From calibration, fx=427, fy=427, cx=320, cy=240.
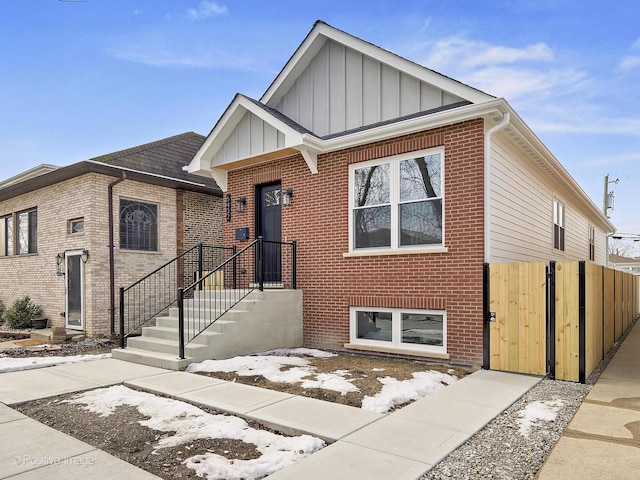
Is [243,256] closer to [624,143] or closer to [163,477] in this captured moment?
[163,477]

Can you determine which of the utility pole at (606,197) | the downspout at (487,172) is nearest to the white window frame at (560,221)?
the downspout at (487,172)

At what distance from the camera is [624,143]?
85.9 ft

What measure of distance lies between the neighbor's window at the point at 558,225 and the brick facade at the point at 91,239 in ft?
31.9

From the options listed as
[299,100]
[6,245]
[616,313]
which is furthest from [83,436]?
[6,245]

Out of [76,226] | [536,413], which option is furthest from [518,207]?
[76,226]

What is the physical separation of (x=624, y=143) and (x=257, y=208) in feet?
86.5

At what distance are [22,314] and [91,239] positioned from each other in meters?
3.77

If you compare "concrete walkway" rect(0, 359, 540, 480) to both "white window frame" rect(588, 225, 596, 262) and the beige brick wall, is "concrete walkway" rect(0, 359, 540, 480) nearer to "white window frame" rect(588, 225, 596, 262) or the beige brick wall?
the beige brick wall

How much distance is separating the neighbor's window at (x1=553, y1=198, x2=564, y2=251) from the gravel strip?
7.50 metres

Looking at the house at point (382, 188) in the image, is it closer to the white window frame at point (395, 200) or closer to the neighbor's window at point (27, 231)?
the white window frame at point (395, 200)

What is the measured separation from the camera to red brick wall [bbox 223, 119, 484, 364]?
682 centimetres

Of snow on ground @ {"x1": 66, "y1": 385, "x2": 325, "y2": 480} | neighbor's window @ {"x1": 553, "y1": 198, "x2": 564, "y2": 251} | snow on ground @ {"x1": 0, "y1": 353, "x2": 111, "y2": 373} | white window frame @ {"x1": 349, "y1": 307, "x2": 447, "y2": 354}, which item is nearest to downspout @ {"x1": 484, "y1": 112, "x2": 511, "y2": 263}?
white window frame @ {"x1": 349, "y1": 307, "x2": 447, "y2": 354}

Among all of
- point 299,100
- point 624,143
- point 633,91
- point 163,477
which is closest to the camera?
point 163,477

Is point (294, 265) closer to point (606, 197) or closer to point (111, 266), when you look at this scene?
point (111, 266)
